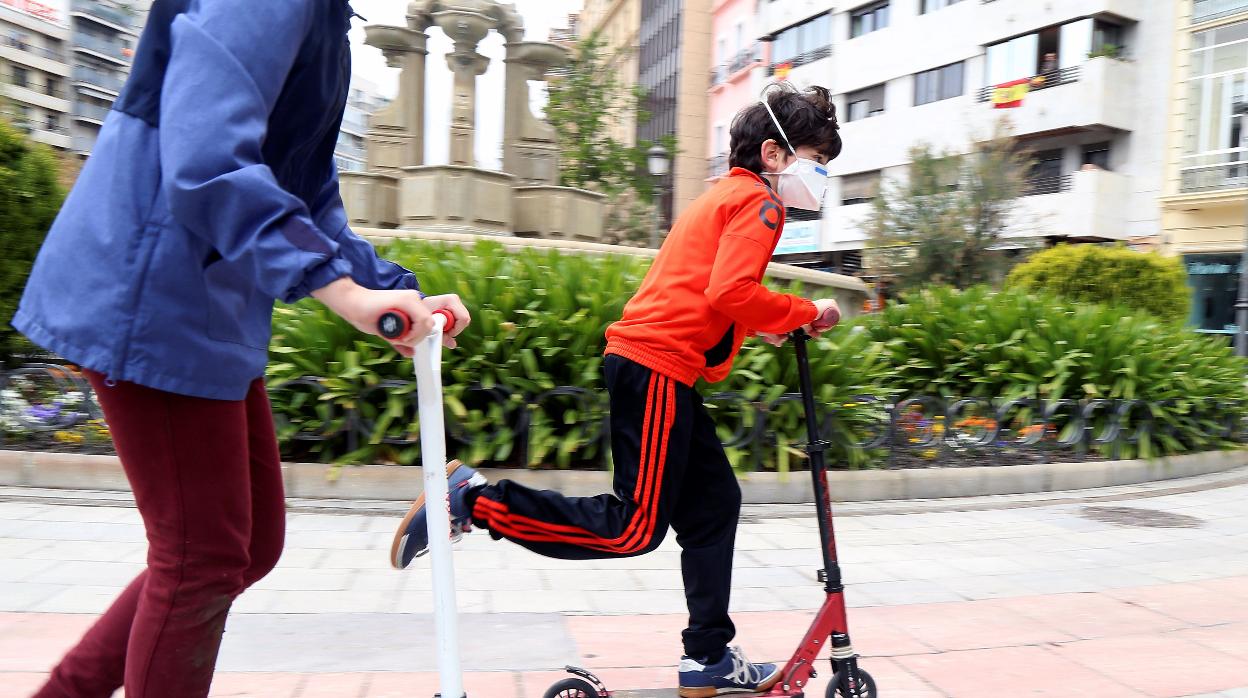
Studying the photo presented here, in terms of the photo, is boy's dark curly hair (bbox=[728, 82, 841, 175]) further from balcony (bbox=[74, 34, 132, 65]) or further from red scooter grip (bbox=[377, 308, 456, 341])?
balcony (bbox=[74, 34, 132, 65])

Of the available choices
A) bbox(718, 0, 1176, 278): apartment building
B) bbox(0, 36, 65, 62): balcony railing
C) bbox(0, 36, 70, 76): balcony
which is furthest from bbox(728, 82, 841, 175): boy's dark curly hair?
bbox(0, 36, 65, 62): balcony railing

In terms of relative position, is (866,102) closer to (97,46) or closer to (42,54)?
(42,54)

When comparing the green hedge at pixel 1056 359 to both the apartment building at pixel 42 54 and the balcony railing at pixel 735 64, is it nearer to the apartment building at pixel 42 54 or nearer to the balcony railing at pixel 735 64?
the balcony railing at pixel 735 64

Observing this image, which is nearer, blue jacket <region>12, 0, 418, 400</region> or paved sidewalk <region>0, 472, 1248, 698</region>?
blue jacket <region>12, 0, 418, 400</region>

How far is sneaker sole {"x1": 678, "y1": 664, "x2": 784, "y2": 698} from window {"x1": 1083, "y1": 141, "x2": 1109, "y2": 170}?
2876cm

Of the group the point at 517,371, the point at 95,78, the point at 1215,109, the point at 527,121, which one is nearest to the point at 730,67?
the point at 1215,109

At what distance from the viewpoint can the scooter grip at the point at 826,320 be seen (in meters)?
2.77

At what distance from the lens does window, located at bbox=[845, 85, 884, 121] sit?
36062 millimetres

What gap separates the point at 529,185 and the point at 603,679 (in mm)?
10449

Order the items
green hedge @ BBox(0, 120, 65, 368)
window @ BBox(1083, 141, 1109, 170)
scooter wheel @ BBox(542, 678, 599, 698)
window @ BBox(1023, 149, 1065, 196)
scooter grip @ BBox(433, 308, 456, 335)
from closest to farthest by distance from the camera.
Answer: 1. scooter grip @ BBox(433, 308, 456, 335)
2. scooter wheel @ BBox(542, 678, 599, 698)
3. green hedge @ BBox(0, 120, 65, 368)
4. window @ BBox(1083, 141, 1109, 170)
5. window @ BBox(1023, 149, 1065, 196)

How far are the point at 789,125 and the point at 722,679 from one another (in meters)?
1.56

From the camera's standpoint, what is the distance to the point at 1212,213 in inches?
1008

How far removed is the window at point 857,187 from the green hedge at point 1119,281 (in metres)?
23.2

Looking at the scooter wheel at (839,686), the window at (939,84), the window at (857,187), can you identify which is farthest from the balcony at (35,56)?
the scooter wheel at (839,686)
